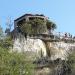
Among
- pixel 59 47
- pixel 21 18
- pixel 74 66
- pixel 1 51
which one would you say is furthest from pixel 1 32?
pixel 21 18

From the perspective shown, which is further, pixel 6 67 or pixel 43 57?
pixel 43 57

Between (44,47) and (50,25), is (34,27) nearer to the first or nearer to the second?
(50,25)

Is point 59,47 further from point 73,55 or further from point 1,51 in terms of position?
point 1,51

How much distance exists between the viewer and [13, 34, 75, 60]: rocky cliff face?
149 feet

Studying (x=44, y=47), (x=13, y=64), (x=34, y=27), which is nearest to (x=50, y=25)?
(x=34, y=27)

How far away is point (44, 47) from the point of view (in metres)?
47.8

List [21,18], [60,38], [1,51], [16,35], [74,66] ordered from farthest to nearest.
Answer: [21,18] < [60,38] < [16,35] < [74,66] < [1,51]

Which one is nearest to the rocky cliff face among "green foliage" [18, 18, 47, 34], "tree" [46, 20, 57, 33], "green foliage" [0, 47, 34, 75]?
"green foliage" [18, 18, 47, 34]

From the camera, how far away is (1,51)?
29.3 m

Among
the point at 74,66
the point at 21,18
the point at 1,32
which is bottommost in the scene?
the point at 74,66

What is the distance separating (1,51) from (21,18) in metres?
23.3

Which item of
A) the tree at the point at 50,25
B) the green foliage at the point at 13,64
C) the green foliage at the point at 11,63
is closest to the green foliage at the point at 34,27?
the tree at the point at 50,25

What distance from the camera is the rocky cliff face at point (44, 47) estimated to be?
149ft

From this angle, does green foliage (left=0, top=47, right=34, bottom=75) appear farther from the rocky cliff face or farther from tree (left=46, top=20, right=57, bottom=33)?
tree (left=46, top=20, right=57, bottom=33)
